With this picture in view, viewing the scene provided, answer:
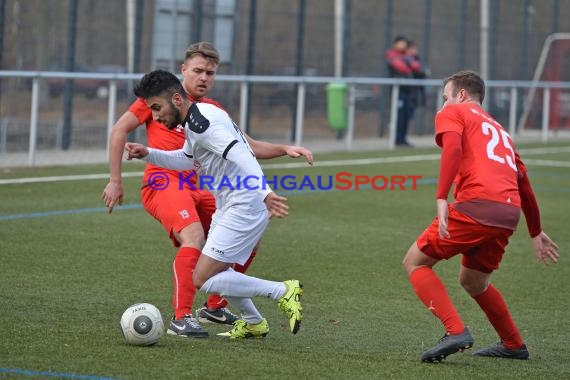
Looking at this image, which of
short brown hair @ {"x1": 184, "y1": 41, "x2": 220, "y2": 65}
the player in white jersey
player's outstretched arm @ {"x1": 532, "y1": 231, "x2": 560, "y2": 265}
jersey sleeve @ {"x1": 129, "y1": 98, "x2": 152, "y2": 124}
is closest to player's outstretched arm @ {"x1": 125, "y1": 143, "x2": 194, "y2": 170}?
the player in white jersey

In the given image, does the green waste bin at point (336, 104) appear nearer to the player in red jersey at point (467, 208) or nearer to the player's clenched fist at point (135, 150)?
the player's clenched fist at point (135, 150)

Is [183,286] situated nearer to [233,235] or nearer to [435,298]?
[233,235]

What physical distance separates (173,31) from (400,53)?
4.91 metres

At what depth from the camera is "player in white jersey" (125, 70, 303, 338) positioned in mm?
6477

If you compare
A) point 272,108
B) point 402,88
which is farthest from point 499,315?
point 402,88

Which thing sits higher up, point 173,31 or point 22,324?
point 173,31

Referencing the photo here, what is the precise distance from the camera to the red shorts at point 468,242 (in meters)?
6.24

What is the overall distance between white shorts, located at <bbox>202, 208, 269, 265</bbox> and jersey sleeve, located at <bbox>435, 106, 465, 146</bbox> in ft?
3.75

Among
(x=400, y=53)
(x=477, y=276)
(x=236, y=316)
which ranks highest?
(x=400, y=53)

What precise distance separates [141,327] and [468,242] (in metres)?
1.87

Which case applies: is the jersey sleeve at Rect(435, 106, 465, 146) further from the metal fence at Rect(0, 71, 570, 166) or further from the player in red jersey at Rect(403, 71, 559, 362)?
the metal fence at Rect(0, 71, 570, 166)

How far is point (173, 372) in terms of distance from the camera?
5695 mm

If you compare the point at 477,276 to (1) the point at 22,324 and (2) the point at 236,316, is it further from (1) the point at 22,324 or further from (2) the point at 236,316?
(1) the point at 22,324

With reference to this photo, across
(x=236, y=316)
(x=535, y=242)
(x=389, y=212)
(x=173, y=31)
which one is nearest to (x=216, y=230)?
(x=236, y=316)
